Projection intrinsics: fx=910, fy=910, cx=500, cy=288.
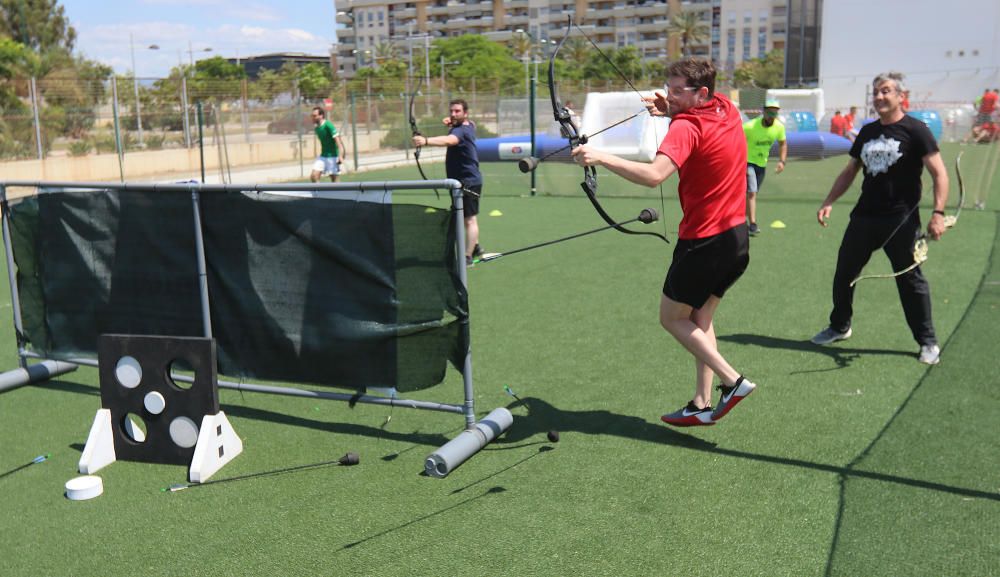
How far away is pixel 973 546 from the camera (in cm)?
372

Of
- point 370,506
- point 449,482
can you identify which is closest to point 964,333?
point 449,482

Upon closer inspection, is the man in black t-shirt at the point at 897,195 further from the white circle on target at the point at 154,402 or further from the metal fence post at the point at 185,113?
the metal fence post at the point at 185,113

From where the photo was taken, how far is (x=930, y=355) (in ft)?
21.3

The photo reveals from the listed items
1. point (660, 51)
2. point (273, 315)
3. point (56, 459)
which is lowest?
point (56, 459)

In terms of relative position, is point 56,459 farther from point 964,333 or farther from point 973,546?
point 964,333

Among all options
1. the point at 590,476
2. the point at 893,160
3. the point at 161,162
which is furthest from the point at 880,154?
the point at 161,162

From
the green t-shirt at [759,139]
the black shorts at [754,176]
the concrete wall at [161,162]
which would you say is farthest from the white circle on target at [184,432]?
the concrete wall at [161,162]

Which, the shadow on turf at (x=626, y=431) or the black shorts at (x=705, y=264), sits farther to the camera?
the black shorts at (x=705, y=264)

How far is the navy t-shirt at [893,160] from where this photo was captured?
629 cm

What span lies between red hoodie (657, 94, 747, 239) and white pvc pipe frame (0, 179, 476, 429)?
120cm

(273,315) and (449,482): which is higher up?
(273,315)

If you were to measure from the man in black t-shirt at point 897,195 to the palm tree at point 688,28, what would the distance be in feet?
377

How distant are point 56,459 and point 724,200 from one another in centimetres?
399

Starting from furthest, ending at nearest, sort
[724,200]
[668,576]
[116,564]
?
[724,200]
[116,564]
[668,576]
